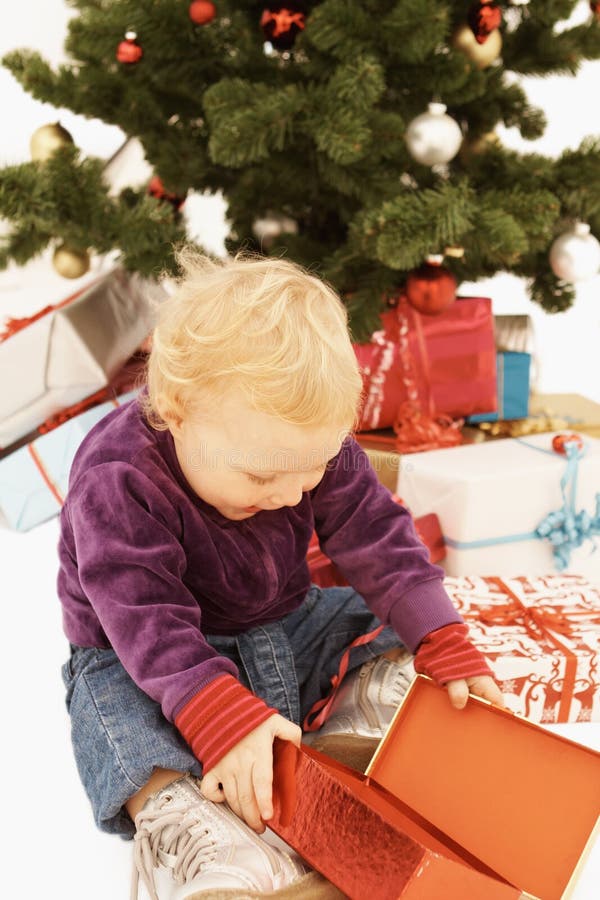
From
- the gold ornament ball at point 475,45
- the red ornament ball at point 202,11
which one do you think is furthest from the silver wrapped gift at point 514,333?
the red ornament ball at point 202,11

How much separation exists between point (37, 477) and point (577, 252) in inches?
36.7

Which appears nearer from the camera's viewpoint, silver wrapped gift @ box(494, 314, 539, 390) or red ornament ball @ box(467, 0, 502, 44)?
red ornament ball @ box(467, 0, 502, 44)

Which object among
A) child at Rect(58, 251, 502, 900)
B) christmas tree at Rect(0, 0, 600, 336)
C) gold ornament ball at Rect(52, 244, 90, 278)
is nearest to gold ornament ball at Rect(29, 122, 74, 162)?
christmas tree at Rect(0, 0, 600, 336)

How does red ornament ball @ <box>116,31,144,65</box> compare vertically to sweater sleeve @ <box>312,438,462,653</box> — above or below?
above

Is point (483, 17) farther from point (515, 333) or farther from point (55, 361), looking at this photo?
point (55, 361)

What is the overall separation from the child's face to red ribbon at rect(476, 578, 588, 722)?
38 cm

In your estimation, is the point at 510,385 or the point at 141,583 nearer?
the point at 141,583

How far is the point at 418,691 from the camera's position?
763 mm

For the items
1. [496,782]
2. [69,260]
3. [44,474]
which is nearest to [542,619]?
[496,782]

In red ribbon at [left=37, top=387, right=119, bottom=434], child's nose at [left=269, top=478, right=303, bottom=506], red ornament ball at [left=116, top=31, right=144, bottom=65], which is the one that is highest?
red ornament ball at [left=116, top=31, right=144, bottom=65]

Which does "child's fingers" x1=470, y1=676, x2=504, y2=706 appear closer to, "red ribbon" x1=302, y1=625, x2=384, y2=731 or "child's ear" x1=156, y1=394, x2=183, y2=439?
"red ribbon" x1=302, y1=625, x2=384, y2=731

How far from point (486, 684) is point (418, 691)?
6 cm

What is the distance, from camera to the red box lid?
0.65m

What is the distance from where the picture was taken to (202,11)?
3.86ft
